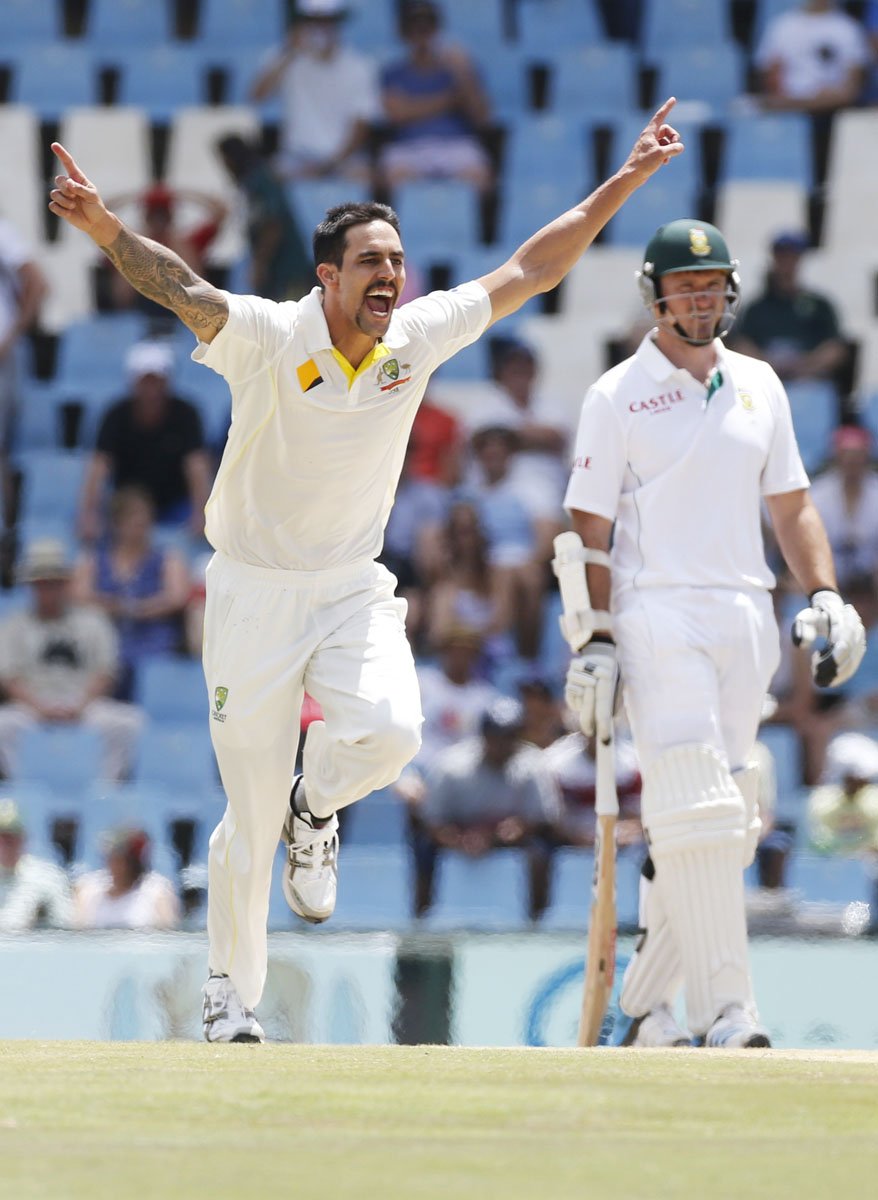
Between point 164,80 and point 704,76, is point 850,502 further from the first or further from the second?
point 164,80

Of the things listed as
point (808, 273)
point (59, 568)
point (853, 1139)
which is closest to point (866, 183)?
point (808, 273)

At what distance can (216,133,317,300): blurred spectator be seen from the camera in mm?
13250

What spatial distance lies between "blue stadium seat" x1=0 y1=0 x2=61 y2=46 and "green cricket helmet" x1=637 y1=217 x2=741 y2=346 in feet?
32.4

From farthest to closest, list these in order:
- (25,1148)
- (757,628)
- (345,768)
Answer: (757,628) < (345,768) < (25,1148)

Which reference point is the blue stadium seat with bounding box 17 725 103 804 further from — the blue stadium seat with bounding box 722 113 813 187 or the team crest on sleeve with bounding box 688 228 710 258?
the blue stadium seat with bounding box 722 113 813 187

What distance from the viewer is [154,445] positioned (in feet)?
40.4

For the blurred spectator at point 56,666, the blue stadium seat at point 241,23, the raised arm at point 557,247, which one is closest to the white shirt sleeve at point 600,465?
the raised arm at point 557,247

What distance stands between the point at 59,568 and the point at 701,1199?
27.7 ft

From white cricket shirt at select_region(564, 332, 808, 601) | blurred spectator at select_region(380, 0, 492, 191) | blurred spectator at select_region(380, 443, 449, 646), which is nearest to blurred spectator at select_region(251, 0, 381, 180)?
blurred spectator at select_region(380, 0, 492, 191)

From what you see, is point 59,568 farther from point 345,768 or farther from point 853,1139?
point 853,1139

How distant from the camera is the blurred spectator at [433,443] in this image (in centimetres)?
1229

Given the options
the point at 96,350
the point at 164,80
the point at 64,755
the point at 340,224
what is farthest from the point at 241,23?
the point at 340,224

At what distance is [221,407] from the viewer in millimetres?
13195

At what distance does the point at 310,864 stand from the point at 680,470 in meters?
1.52
